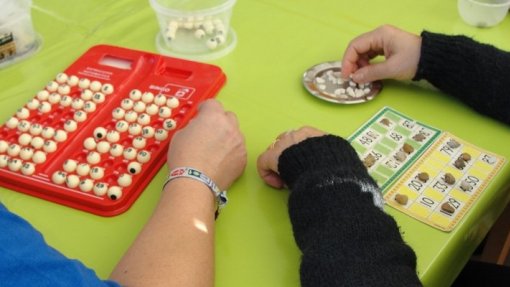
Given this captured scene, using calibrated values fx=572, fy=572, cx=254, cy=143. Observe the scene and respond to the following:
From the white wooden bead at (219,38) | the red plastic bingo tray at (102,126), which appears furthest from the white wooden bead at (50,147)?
the white wooden bead at (219,38)

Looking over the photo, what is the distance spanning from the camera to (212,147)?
0.76 m

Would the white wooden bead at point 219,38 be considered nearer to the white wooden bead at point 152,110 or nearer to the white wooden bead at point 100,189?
the white wooden bead at point 152,110

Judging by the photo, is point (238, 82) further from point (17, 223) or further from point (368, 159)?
point (17, 223)

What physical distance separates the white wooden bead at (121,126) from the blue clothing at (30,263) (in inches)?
10.7

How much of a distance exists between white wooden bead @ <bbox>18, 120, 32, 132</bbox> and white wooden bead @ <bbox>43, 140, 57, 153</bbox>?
0.16 ft

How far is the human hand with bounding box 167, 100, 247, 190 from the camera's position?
0.74 meters

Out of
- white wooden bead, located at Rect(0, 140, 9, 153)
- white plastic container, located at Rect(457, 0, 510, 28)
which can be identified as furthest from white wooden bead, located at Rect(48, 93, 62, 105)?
white plastic container, located at Rect(457, 0, 510, 28)

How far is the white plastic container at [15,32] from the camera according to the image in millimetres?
972

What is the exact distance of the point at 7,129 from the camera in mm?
833

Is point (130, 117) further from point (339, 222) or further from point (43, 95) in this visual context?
point (339, 222)

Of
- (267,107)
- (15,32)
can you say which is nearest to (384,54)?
(267,107)

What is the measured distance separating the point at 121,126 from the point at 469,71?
517mm

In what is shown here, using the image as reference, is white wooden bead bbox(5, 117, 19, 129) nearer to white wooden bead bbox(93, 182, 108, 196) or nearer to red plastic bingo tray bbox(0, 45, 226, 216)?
red plastic bingo tray bbox(0, 45, 226, 216)

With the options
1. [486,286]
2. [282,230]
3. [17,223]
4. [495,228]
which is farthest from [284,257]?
[495,228]
